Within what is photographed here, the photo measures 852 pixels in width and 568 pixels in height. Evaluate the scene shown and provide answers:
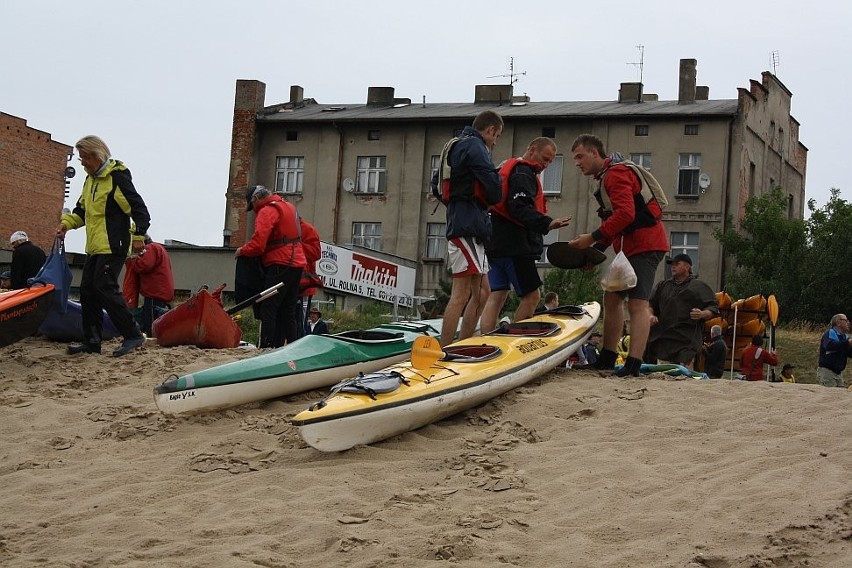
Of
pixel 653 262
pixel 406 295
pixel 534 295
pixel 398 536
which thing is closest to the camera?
pixel 398 536

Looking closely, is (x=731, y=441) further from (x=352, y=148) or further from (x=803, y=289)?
(x=352, y=148)

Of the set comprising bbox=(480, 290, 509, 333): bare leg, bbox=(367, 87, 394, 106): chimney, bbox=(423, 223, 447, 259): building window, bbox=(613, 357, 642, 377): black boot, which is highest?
bbox=(367, 87, 394, 106): chimney

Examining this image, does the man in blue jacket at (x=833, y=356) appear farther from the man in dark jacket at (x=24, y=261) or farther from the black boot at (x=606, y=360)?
the man in dark jacket at (x=24, y=261)

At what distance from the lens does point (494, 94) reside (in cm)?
4641

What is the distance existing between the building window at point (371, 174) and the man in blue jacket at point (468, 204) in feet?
117

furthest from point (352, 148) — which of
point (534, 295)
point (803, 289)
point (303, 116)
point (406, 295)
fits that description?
point (534, 295)

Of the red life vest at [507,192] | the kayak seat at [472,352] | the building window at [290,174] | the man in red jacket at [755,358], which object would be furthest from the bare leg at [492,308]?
the building window at [290,174]

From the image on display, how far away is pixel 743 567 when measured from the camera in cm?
521

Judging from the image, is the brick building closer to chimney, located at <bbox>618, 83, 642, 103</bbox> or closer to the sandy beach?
chimney, located at <bbox>618, 83, 642, 103</bbox>

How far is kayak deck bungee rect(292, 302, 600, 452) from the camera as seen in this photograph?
7105mm

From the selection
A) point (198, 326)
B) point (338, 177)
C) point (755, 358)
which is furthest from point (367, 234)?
point (198, 326)

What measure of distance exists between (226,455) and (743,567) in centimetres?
360

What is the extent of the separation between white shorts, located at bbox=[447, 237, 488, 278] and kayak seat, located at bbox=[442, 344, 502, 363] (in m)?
0.68

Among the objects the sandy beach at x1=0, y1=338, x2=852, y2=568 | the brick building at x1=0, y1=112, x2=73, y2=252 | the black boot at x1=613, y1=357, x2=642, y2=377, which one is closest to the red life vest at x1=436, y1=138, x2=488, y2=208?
the sandy beach at x1=0, y1=338, x2=852, y2=568
